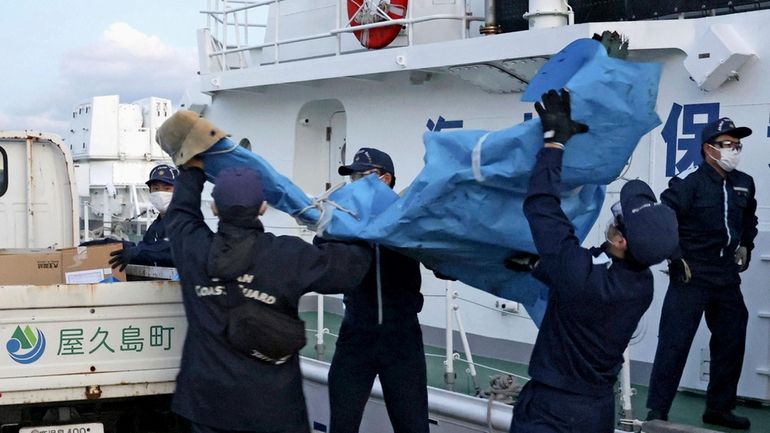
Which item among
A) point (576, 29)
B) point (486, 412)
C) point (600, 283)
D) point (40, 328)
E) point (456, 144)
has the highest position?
point (576, 29)

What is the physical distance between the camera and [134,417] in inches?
194

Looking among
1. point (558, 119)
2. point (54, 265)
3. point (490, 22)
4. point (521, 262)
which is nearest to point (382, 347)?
point (521, 262)

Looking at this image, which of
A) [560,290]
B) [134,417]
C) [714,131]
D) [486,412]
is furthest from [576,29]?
[134,417]

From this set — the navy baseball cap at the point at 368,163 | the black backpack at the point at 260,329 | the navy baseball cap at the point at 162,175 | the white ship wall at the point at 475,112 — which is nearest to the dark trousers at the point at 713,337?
the white ship wall at the point at 475,112

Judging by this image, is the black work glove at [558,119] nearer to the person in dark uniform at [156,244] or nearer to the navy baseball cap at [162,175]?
the person in dark uniform at [156,244]

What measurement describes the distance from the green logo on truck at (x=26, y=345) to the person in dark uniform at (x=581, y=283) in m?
2.27

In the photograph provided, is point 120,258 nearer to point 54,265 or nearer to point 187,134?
point 54,265

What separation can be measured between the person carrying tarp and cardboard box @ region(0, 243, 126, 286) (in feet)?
5.57

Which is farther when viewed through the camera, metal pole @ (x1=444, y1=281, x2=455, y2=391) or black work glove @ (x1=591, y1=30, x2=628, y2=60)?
metal pole @ (x1=444, y1=281, x2=455, y2=391)

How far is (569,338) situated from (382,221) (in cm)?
97

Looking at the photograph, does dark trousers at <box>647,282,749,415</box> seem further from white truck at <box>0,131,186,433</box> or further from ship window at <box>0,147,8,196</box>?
ship window at <box>0,147,8,196</box>

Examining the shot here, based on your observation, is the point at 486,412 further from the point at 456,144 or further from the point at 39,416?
the point at 39,416

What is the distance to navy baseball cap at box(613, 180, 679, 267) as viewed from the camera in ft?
10.7

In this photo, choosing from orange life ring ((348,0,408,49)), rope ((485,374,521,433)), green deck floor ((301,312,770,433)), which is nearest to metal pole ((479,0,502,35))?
orange life ring ((348,0,408,49))
